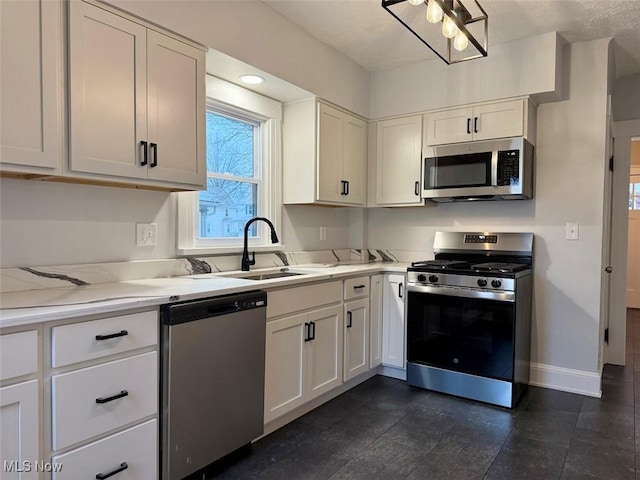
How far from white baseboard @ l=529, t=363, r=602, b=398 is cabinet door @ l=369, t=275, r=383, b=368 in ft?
3.83

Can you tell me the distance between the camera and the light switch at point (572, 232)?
121 inches

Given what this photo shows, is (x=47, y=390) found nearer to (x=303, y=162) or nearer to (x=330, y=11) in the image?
(x=303, y=162)

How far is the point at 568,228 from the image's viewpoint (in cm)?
311

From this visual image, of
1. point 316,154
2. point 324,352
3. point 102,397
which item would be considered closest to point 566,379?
point 324,352

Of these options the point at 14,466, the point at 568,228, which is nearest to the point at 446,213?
the point at 568,228

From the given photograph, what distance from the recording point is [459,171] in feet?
10.6

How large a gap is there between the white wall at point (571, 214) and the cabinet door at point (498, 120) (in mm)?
149

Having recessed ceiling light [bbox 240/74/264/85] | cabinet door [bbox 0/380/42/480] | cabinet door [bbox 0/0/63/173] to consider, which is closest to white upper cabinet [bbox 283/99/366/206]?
recessed ceiling light [bbox 240/74/264/85]

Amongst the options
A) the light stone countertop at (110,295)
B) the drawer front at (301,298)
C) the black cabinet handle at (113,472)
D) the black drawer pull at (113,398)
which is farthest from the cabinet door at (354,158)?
the black cabinet handle at (113,472)

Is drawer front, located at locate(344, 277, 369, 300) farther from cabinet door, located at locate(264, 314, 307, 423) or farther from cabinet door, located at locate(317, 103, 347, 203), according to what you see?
cabinet door, located at locate(317, 103, 347, 203)

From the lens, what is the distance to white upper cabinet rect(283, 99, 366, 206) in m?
3.16

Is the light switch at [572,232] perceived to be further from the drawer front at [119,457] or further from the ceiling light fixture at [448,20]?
the drawer front at [119,457]

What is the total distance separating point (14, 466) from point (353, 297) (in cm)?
205

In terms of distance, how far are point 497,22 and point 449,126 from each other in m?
0.78
